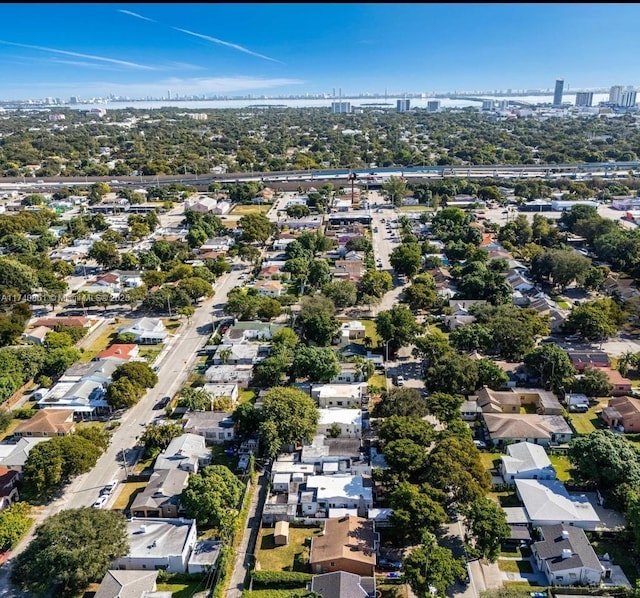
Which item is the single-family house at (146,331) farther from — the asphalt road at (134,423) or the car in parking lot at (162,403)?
the car in parking lot at (162,403)

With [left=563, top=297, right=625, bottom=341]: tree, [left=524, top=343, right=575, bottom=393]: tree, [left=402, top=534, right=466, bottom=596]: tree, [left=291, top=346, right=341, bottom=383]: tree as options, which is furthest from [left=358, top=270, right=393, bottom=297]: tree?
[left=402, top=534, right=466, bottom=596]: tree

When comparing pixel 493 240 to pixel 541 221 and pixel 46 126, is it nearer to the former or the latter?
pixel 541 221

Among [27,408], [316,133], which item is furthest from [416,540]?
[316,133]

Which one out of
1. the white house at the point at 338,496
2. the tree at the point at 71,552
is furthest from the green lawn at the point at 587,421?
the tree at the point at 71,552

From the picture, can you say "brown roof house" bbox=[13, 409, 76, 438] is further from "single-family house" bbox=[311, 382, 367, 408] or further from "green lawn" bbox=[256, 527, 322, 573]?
"single-family house" bbox=[311, 382, 367, 408]

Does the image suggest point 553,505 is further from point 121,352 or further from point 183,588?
point 121,352

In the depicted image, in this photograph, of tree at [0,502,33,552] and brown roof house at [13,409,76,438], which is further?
brown roof house at [13,409,76,438]

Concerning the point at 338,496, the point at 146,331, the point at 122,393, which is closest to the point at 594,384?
the point at 338,496
